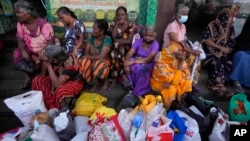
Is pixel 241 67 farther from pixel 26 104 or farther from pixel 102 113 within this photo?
pixel 26 104

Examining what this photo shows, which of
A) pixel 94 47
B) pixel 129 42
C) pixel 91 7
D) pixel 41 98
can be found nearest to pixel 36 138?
→ pixel 41 98

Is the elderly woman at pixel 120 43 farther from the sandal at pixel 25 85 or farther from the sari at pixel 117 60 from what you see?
the sandal at pixel 25 85

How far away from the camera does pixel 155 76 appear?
325 centimetres

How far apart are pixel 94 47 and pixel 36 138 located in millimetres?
1617

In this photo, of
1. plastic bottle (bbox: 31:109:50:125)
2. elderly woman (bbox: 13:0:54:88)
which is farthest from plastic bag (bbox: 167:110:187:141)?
elderly woman (bbox: 13:0:54:88)

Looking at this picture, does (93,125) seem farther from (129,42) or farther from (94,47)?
(129,42)

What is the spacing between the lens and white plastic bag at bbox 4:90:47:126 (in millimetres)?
2744

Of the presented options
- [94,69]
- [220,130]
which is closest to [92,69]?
[94,69]

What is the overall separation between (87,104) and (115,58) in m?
0.89

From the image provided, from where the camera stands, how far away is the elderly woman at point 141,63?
332cm

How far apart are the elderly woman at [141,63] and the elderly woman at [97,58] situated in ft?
1.17

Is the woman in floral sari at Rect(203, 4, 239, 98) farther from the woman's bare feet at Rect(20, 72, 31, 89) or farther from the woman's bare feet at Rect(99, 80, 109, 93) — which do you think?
the woman's bare feet at Rect(20, 72, 31, 89)

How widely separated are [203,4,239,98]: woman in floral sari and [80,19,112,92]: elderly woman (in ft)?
5.82

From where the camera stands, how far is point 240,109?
3.06 meters
